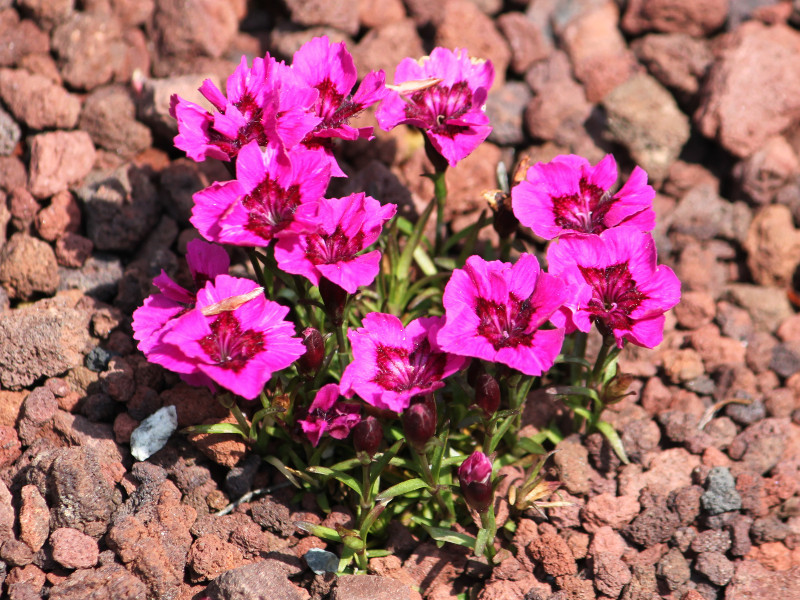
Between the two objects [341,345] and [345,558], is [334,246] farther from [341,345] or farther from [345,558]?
[345,558]

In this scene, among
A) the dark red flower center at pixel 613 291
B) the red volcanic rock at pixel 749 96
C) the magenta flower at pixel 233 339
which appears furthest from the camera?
the red volcanic rock at pixel 749 96

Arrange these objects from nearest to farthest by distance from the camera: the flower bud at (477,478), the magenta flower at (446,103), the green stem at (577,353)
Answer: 1. the flower bud at (477,478)
2. the magenta flower at (446,103)
3. the green stem at (577,353)

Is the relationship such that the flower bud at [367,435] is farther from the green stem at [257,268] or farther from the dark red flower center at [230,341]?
the green stem at [257,268]

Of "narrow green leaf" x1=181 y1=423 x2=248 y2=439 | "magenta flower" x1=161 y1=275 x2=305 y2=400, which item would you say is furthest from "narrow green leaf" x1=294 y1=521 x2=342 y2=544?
"magenta flower" x1=161 y1=275 x2=305 y2=400

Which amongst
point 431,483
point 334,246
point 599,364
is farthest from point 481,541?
point 334,246

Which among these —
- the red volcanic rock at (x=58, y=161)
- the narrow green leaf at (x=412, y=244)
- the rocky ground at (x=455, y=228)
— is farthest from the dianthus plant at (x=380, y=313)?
the red volcanic rock at (x=58, y=161)

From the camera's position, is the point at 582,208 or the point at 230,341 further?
the point at 582,208

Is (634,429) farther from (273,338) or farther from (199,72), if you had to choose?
(199,72)

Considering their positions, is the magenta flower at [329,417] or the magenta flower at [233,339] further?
the magenta flower at [329,417]
